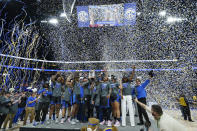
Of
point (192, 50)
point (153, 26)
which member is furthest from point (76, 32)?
point (192, 50)

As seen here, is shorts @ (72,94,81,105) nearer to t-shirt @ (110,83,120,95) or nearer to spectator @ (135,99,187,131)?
t-shirt @ (110,83,120,95)

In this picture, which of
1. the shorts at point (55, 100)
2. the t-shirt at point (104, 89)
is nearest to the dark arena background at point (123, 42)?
the shorts at point (55, 100)

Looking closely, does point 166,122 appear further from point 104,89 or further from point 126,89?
point 104,89

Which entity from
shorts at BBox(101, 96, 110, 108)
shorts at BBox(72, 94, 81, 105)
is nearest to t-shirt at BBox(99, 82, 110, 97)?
shorts at BBox(101, 96, 110, 108)

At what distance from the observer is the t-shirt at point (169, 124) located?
2.02m

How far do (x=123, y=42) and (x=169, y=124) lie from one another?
1813 centimetres

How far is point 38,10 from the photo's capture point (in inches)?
458

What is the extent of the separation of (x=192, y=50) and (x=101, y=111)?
49.1ft

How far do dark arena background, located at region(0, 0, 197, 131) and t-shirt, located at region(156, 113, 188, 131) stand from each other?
3.39 m

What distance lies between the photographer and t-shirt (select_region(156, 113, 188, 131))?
6.62ft

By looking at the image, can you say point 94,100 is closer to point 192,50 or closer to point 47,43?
point 192,50

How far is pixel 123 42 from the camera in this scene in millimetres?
19531

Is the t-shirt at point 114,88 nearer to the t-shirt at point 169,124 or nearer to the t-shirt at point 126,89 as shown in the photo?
the t-shirt at point 126,89

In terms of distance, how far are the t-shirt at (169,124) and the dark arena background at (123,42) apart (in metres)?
3.39
